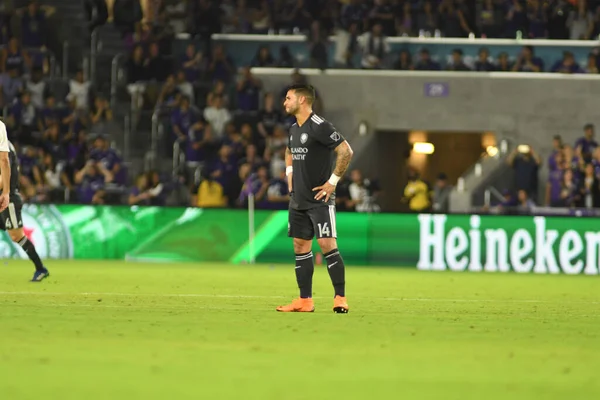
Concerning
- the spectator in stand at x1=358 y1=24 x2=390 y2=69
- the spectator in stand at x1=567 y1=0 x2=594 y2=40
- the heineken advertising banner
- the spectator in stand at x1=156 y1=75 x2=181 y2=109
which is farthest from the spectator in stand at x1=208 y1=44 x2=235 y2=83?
the spectator in stand at x1=567 y1=0 x2=594 y2=40

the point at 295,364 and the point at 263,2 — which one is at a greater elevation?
the point at 263,2

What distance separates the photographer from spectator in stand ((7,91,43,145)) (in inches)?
1246

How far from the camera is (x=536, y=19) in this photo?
3406 cm

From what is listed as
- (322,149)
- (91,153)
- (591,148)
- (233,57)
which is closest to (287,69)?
(233,57)

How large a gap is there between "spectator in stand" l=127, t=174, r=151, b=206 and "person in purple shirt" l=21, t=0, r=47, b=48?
6.73 m

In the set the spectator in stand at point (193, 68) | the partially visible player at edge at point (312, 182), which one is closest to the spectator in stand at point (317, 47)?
the spectator in stand at point (193, 68)

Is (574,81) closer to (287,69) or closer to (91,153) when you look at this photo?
(287,69)

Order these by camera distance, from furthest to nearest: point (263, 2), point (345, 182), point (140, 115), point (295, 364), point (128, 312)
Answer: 1. point (263, 2)
2. point (140, 115)
3. point (345, 182)
4. point (128, 312)
5. point (295, 364)

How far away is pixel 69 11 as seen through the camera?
36094 millimetres

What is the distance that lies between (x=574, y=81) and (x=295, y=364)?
25.3 meters

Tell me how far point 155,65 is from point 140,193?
521 cm

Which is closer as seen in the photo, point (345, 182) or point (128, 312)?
point (128, 312)

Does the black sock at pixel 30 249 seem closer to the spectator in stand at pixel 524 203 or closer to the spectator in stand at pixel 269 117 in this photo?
the spectator in stand at pixel 524 203

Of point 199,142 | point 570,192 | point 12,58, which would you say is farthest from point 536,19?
point 12,58
